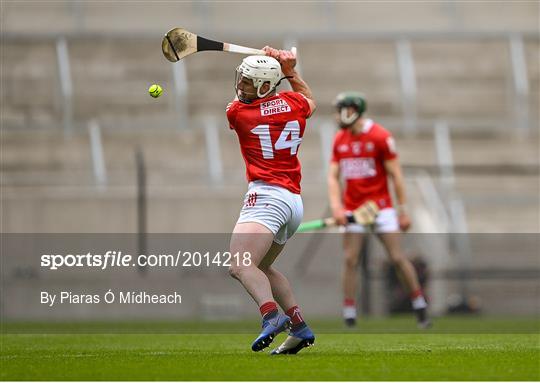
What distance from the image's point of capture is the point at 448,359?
8.09 meters

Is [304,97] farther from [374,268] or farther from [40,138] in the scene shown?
[40,138]

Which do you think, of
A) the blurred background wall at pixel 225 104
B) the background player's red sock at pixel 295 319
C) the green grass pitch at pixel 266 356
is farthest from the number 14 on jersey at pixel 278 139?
the blurred background wall at pixel 225 104

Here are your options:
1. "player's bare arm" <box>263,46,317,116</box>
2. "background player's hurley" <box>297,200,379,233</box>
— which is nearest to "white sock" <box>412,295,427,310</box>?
"background player's hurley" <box>297,200,379,233</box>

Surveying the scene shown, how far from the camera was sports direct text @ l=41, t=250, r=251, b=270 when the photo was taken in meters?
15.8

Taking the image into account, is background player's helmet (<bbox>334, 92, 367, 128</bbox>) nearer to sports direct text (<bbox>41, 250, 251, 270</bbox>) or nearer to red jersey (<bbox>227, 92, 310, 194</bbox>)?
sports direct text (<bbox>41, 250, 251, 270</bbox>)

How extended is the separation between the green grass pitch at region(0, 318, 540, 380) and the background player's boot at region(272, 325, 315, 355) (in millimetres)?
107

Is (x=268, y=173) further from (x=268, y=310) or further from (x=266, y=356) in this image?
(x=266, y=356)

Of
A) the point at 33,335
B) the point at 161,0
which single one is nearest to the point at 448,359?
the point at 33,335

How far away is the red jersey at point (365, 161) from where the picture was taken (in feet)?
42.4

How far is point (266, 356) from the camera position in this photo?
27.7ft

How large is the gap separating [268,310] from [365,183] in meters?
5.15

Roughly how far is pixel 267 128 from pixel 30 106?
13155 millimetres

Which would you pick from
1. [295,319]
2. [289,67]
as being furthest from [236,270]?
[289,67]

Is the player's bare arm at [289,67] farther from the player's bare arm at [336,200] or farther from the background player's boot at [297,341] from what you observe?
the player's bare arm at [336,200]
